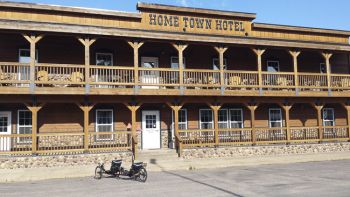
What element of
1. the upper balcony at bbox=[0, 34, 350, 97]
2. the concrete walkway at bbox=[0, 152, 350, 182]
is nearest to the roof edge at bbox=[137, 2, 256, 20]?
the upper balcony at bbox=[0, 34, 350, 97]

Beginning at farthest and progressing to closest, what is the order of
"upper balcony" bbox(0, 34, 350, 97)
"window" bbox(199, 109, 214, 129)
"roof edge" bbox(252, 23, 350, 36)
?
"roof edge" bbox(252, 23, 350, 36), "window" bbox(199, 109, 214, 129), "upper balcony" bbox(0, 34, 350, 97)

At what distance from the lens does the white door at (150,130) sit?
20281 millimetres

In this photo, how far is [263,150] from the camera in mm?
20219

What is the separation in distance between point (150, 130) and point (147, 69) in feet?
14.2

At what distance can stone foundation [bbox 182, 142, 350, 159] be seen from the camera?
1888 centimetres

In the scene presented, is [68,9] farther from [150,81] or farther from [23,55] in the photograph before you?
[150,81]

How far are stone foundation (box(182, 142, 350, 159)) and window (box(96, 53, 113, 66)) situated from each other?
7.16 m

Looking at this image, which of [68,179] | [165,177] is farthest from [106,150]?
[165,177]

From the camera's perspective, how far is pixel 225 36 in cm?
1995

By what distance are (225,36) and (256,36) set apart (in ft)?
10.6

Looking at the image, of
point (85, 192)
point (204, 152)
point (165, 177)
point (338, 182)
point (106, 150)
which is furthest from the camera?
point (204, 152)

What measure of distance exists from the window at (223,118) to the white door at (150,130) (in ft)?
14.3

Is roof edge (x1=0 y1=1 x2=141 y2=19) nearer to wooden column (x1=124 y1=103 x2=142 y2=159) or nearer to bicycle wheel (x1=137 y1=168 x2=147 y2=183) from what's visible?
wooden column (x1=124 y1=103 x2=142 y2=159)

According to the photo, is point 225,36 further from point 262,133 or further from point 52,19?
point 52,19
